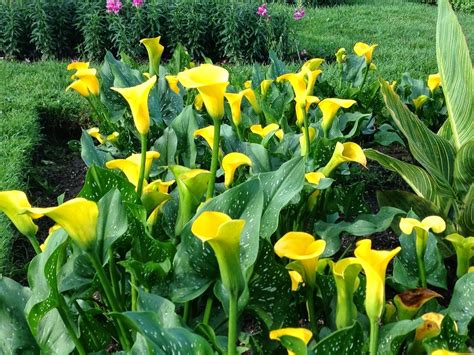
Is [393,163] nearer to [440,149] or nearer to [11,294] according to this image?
[440,149]

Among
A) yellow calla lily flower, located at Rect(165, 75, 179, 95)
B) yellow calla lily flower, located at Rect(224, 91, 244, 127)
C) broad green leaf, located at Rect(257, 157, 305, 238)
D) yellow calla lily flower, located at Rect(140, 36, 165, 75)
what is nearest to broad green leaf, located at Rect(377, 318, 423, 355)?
broad green leaf, located at Rect(257, 157, 305, 238)

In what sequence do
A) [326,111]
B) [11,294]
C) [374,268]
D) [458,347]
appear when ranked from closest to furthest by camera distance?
[374,268]
[458,347]
[11,294]
[326,111]

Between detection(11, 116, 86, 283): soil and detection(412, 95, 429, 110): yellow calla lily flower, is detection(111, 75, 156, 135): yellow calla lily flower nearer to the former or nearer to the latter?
detection(11, 116, 86, 283): soil

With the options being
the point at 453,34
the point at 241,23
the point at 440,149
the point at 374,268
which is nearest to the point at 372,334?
the point at 374,268

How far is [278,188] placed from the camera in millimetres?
1488

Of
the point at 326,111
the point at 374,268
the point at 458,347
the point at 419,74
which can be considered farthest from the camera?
the point at 419,74

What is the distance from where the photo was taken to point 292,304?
1.50 m

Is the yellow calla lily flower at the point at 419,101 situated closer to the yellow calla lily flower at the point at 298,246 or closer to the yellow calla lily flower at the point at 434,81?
the yellow calla lily flower at the point at 434,81

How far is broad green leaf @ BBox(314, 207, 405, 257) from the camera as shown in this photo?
1.71 m

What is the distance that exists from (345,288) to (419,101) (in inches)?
73.3

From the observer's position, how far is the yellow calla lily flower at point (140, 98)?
4.46 ft

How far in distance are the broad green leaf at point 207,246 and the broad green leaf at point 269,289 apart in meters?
0.11

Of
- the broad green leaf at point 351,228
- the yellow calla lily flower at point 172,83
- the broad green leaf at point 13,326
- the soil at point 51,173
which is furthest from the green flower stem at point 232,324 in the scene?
the yellow calla lily flower at point 172,83

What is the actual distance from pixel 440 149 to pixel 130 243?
1.15 meters
